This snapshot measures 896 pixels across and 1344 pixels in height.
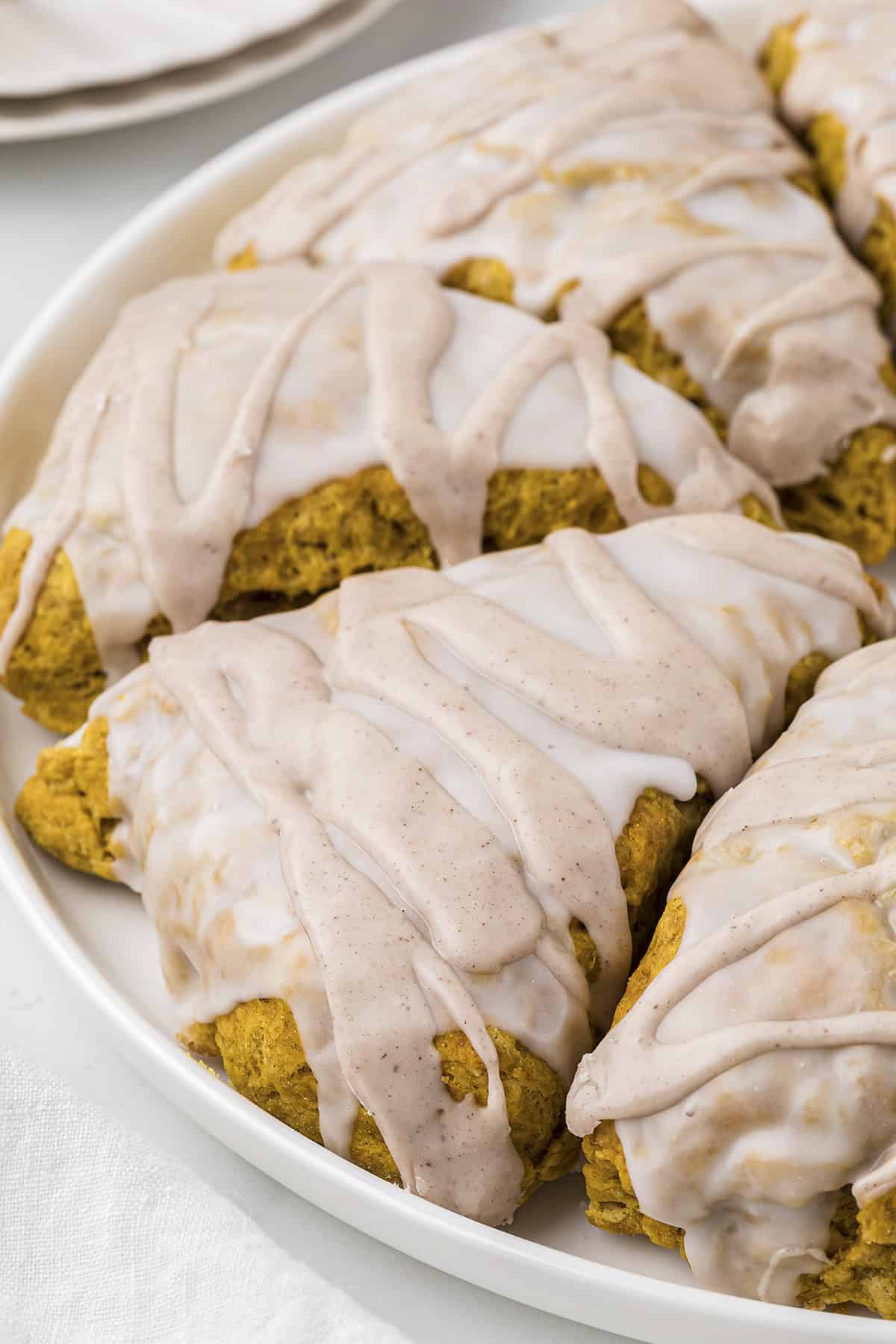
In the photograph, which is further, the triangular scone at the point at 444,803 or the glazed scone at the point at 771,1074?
the triangular scone at the point at 444,803

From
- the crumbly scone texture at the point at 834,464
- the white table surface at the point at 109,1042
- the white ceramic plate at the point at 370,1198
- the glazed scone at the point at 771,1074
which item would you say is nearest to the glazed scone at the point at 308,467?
the crumbly scone texture at the point at 834,464

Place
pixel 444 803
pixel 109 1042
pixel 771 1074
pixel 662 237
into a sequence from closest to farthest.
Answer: pixel 771 1074
pixel 444 803
pixel 109 1042
pixel 662 237

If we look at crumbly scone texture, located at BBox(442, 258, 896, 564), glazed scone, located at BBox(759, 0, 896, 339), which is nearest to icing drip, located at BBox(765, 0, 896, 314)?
glazed scone, located at BBox(759, 0, 896, 339)

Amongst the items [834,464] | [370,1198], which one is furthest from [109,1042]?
[834,464]

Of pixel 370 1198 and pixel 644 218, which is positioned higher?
pixel 644 218

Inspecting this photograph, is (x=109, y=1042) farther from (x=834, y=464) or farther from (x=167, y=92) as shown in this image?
(x=167, y=92)

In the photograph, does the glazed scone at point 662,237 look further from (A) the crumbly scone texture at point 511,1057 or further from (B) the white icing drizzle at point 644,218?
(A) the crumbly scone texture at point 511,1057

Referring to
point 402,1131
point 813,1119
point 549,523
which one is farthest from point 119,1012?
point 549,523
